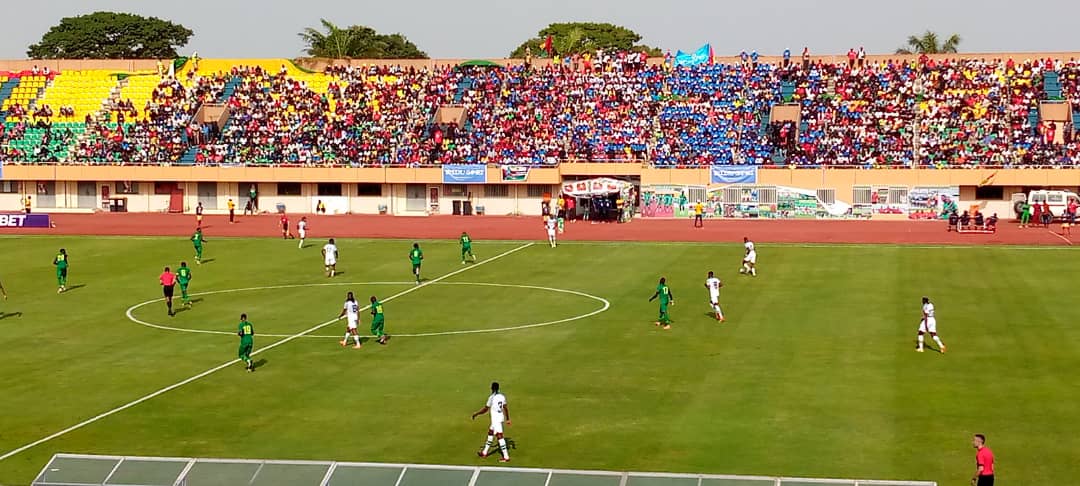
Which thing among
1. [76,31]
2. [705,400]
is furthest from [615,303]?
[76,31]

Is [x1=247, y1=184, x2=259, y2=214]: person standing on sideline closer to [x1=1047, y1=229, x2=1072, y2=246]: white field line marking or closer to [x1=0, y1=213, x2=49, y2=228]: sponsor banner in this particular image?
[x1=0, y1=213, x2=49, y2=228]: sponsor banner

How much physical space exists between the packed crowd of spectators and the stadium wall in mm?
1744

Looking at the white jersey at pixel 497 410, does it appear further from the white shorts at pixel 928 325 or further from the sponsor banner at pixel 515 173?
the sponsor banner at pixel 515 173

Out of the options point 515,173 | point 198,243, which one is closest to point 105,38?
point 515,173

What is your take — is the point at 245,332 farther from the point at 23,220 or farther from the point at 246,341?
the point at 23,220

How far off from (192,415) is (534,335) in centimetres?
1392

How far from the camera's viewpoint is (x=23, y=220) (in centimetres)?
8838

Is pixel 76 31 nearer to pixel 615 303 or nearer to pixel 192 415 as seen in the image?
pixel 615 303

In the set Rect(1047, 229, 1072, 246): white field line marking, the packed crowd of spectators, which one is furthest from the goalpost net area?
the packed crowd of spectators

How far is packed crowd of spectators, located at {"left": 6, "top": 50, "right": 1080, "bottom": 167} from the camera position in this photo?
316ft

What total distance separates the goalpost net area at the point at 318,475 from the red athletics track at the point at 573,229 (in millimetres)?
54556

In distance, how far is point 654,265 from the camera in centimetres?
6300

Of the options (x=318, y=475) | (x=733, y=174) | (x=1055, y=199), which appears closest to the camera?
(x=318, y=475)

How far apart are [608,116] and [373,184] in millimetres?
18793
